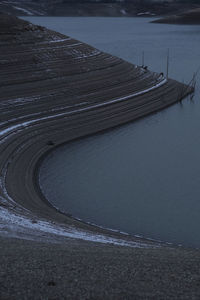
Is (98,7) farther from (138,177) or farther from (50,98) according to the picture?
(138,177)

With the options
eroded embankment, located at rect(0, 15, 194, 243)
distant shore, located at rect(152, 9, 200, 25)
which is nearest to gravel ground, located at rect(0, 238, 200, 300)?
eroded embankment, located at rect(0, 15, 194, 243)

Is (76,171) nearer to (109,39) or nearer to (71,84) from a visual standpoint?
(71,84)

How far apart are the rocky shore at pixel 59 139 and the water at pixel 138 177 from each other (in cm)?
73

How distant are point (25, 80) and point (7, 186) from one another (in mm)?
12283

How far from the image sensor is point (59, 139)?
21.2 metres

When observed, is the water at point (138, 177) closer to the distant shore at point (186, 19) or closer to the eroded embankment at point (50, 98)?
the eroded embankment at point (50, 98)

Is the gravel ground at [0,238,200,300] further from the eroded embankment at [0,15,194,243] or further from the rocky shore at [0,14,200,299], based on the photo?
the eroded embankment at [0,15,194,243]

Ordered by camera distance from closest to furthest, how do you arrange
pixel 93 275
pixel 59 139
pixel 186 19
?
pixel 93 275 → pixel 59 139 → pixel 186 19

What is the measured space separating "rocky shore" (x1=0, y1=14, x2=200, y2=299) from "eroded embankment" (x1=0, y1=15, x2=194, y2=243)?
5cm

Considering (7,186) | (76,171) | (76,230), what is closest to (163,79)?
(76,171)

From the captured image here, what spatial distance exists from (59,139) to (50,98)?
463 cm

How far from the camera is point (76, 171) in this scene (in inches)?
692

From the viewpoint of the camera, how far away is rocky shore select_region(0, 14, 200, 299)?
22.2ft

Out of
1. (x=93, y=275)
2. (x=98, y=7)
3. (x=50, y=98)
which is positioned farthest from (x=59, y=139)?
(x=98, y=7)
